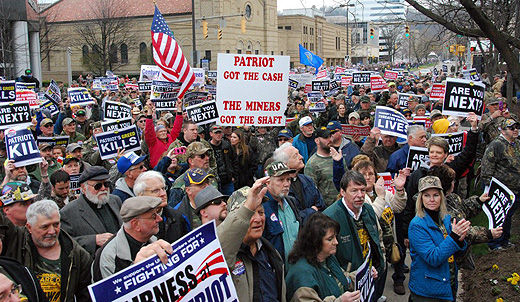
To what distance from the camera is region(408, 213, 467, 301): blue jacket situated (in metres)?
5.11

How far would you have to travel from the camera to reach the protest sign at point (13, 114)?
10.1 meters

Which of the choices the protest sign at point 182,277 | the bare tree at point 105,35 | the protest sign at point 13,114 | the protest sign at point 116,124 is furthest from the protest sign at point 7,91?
the bare tree at point 105,35

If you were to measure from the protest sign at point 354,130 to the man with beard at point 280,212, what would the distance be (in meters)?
4.57

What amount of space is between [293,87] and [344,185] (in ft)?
67.5

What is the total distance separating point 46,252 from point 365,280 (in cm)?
264

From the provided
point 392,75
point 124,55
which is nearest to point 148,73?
point 392,75

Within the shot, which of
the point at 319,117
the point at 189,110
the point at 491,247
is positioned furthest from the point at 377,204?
the point at 319,117

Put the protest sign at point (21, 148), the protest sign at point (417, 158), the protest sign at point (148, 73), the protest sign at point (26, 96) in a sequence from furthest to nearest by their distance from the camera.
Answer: the protest sign at point (148, 73)
the protest sign at point (26, 96)
the protest sign at point (21, 148)
the protest sign at point (417, 158)

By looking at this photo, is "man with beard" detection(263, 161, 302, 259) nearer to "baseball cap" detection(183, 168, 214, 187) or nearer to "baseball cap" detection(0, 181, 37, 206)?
"baseball cap" detection(183, 168, 214, 187)

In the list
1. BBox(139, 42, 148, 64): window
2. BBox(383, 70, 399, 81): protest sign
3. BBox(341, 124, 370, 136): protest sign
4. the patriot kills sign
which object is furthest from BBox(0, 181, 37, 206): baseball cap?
BBox(139, 42, 148, 64): window

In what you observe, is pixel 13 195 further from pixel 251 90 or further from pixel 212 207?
pixel 251 90

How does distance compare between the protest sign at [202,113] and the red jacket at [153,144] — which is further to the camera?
the protest sign at [202,113]

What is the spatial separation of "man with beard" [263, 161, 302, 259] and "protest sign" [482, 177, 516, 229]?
2.08 m

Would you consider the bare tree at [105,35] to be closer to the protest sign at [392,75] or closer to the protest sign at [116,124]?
the protest sign at [392,75]
